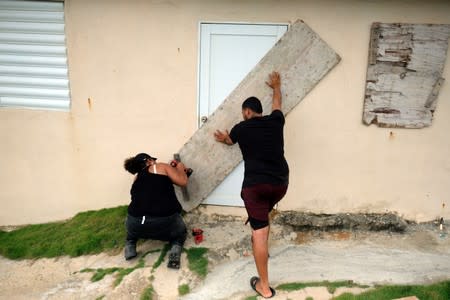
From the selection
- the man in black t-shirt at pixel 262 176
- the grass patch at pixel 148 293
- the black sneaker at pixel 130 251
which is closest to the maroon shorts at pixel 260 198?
the man in black t-shirt at pixel 262 176

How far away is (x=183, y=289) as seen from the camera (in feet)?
13.2

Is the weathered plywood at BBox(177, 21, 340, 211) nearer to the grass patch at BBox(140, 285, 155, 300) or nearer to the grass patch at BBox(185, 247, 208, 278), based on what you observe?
the grass patch at BBox(185, 247, 208, 278)

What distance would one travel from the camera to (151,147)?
513 centimetres

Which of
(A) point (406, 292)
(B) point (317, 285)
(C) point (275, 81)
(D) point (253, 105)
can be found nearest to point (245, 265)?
(B) point (317, 285)

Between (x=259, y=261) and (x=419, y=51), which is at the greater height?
(x=419, y=51)

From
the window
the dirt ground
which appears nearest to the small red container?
the dirt ground

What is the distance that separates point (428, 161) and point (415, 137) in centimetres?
37

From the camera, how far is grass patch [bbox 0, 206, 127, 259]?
16.1 feet

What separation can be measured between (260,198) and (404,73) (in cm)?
241

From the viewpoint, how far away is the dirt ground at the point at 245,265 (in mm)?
4070

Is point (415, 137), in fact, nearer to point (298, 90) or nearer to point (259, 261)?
point (298, 90)

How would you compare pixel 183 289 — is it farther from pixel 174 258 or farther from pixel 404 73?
pixel 404 73

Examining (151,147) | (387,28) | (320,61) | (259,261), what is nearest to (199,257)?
(259,261)

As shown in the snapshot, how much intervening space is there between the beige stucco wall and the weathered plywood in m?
0.14
